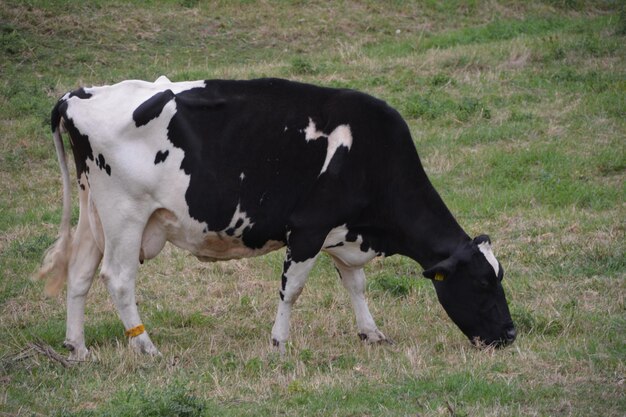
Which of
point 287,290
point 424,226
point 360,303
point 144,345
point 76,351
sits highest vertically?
point 424,226

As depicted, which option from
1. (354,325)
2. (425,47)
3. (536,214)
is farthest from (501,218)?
(425,47)

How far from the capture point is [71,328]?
9.12 metres

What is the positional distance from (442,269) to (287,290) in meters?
1.34

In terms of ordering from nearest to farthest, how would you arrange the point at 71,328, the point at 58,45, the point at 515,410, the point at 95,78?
the point at 515,410
the point at 71,328
the point at 95,78
the point at 58,45

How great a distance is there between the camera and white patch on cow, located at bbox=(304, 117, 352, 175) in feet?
29.2

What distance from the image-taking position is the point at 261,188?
29.3 ft

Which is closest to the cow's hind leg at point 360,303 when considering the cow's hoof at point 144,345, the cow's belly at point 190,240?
the cow's belly at point 190,240

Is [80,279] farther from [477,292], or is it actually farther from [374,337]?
[477,292]

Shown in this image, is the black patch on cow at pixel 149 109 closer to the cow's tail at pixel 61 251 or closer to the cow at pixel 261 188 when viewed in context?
the cow at pixel 261 188

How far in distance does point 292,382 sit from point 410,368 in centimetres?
96

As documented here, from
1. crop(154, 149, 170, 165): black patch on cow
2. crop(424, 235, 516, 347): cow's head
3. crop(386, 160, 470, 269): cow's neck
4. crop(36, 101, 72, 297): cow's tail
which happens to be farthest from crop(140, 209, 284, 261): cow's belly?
crop(424, 235, 516, 347): cow's head

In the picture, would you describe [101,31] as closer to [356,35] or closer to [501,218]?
[356,35]

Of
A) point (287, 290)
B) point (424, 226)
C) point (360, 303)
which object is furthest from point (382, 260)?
point (287, 290)

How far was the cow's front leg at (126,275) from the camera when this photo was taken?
350 inches
